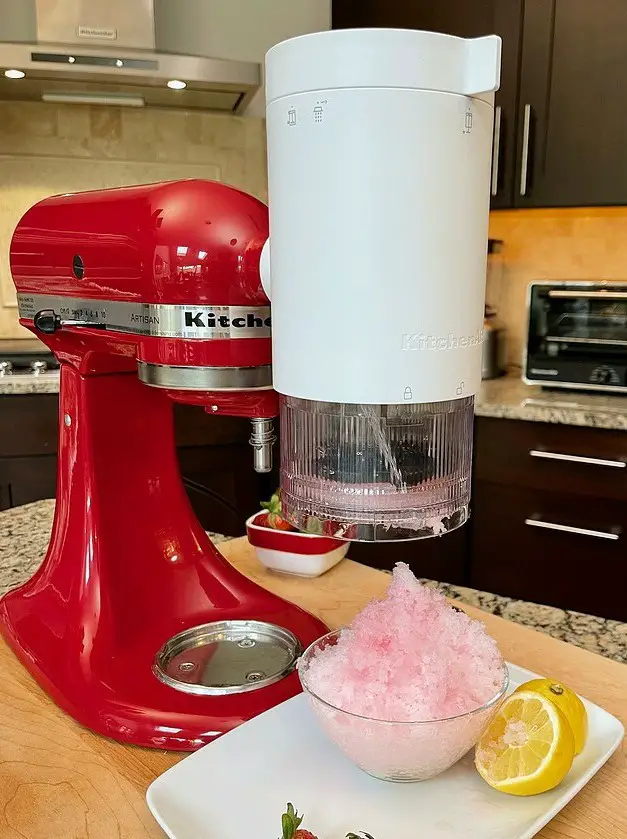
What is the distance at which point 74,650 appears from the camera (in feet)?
2.47

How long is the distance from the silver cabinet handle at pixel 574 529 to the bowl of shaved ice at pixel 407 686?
54.6 inches

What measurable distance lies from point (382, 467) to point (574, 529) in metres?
1.55

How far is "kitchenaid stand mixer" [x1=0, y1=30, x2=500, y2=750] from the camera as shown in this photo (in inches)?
18.8

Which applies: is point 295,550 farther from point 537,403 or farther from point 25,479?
point 25,479

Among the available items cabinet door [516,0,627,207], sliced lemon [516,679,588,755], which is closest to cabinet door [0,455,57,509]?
cabinet door [516,0,627,207]

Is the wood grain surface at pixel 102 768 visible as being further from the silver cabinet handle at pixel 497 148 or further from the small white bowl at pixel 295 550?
the silver cabinet handle at pixel 497 148

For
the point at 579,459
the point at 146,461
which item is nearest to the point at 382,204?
the point at 146,461

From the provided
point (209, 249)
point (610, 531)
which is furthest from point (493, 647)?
point (610, 531)

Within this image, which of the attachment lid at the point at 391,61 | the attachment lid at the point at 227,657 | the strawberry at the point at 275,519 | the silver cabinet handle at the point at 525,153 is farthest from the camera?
the silver cabinet handle at the point at 525,153

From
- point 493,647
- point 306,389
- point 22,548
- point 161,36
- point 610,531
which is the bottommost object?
point 610,531

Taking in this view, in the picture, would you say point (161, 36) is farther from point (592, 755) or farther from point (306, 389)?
point (592, 755)

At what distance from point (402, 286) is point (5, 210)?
92.7 inches

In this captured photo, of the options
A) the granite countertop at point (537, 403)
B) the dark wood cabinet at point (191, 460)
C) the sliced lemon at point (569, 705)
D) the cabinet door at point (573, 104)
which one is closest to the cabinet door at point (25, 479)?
the dark wood cabinet at point (191, 460)

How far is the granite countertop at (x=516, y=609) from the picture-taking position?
87 centimetres
